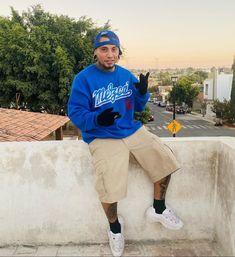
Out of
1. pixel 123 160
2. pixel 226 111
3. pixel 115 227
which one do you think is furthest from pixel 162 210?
pixel 226 111

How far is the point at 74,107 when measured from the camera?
7.13 ft

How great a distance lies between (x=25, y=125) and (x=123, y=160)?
910 cm

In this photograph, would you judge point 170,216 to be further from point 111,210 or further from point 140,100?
point 140,100

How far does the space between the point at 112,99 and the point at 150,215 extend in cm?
94

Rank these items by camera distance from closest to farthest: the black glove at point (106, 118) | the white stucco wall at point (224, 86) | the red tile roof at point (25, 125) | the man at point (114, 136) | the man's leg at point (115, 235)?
the black glove at point (106, 118)
the man at point (114, 136)
the man's leg at point (115, 235)
the red tile roof at point (25, 125)
the white stucco wall at point (224, 86)

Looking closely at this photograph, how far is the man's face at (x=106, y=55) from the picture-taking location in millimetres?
2311

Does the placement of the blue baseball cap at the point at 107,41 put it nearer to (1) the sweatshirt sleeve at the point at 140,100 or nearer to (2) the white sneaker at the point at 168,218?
(1) the sweatshirt sleeve at the point at 140,100

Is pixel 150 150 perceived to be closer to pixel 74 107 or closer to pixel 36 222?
pixel 74 107

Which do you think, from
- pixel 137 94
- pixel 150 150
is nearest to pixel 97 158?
pixel 150 150

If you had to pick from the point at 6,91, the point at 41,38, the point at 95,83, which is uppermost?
the point at 41,38

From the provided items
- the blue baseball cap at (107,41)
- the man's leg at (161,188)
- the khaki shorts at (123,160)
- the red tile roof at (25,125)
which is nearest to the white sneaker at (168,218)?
the man's leg at (161,188)

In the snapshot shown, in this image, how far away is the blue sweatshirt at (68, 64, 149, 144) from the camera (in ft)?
7.11

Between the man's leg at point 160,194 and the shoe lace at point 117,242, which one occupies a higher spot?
the man's leg at point 160,194

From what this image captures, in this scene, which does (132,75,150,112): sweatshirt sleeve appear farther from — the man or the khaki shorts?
the khaki shorts
